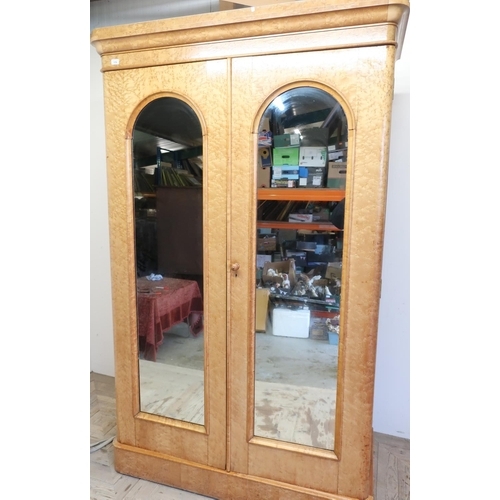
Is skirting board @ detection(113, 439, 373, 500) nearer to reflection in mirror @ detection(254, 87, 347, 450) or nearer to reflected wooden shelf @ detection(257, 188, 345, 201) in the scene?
reflection in mirror @ detection(254, 87, 347, 450)

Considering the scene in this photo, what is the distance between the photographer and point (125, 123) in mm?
1373

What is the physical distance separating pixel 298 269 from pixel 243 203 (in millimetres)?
363

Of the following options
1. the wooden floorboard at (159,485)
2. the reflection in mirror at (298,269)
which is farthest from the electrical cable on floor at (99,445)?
the reflection in mirror at (298,269)

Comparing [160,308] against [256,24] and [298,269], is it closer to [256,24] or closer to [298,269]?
[298,269]

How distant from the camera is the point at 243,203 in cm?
129

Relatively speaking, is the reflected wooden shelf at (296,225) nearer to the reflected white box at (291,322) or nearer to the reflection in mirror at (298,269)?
the reflection in mirror at (298,269)

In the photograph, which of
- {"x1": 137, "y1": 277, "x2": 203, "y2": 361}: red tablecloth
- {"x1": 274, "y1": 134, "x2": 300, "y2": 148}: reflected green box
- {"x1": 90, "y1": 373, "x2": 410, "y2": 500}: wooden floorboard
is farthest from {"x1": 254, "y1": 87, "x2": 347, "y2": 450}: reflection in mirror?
{"x1": 90, "y1": 373, "x2": 410, "y2": 500}: wooden floorboard

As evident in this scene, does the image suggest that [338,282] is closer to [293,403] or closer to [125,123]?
[293,403]

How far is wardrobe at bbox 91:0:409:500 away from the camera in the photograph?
113cm

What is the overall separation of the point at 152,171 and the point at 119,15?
4.33ft

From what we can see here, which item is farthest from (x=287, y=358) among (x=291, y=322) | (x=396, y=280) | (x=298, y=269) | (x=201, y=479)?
(x=396, y=280)

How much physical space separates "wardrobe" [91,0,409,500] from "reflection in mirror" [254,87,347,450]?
3cm

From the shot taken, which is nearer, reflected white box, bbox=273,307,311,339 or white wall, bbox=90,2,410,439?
reflected white box, bbox=273,307,311,339
